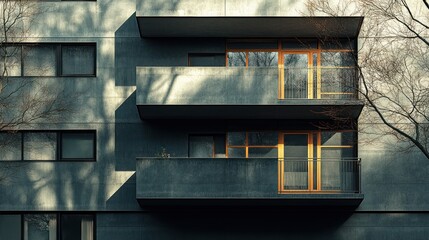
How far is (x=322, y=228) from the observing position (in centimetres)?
2239

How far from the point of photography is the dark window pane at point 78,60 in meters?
22.9

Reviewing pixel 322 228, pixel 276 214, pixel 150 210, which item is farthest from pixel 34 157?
pixel 322 228

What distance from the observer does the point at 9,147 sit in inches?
890

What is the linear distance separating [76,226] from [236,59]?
7.83m

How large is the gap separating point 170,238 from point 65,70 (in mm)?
6718

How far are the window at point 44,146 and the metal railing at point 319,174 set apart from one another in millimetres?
6561

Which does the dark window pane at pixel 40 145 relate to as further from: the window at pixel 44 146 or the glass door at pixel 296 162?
the glass door at pixel 296 162

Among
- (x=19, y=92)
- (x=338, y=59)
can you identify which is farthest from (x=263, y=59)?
(x=19, y=92)

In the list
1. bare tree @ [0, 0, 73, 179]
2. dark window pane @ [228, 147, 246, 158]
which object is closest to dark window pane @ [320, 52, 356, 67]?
dark window pane @ [228, 147, 246, 158]

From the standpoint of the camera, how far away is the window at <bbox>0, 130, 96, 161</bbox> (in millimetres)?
22578

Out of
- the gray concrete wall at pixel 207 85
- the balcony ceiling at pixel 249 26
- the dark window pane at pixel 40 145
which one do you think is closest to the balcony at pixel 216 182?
the gray concrete wall at pixel 207 85

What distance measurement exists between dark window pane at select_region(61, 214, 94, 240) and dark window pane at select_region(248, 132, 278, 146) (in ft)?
19.8

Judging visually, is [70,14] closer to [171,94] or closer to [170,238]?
[171,94]

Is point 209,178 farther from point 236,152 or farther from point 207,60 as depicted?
point 207,60
